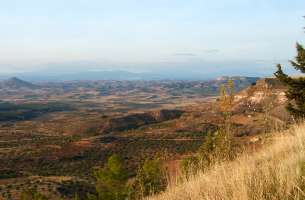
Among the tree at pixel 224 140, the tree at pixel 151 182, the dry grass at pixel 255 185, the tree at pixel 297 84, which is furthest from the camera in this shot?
the tree at pixel 297 84

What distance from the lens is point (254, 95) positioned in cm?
10538

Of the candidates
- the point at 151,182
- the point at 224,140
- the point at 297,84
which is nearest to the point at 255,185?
the point at 224,140

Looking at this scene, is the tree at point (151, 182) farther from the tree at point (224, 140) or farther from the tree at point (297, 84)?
the tree at point (297, 84)

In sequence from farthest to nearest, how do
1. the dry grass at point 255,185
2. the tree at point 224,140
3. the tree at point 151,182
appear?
the tree at point 224,140, the tree at point 151,182, the dry grass at point 255,185

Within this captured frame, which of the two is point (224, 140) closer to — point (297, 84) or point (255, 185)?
point (255, 185)

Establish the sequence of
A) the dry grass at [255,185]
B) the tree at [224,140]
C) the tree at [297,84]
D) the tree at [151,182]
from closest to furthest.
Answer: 1. the dry grass at [255,185]
2. the tree at [151,182]
3. the tree at [224,140]
4. the tree at [297,84]

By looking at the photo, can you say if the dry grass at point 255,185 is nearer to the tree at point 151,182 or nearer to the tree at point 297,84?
the tree at point 151,182

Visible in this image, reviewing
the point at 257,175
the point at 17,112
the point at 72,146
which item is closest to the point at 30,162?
the point at 72,146

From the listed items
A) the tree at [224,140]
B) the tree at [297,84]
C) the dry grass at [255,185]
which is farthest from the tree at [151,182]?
the tree at [297,84]

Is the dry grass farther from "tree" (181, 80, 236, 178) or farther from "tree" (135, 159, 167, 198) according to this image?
"tree" (181, 80, 236, 178)

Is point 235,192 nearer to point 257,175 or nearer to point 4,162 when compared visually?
point 257,175

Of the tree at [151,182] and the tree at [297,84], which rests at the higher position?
the tree at [297,84]

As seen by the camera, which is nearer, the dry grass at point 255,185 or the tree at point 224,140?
the dry grass at point 255,185

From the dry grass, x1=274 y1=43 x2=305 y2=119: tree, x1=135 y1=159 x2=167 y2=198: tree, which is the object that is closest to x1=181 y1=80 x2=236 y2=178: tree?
x1=135 y1=159 x2=167 y2=198: tree
